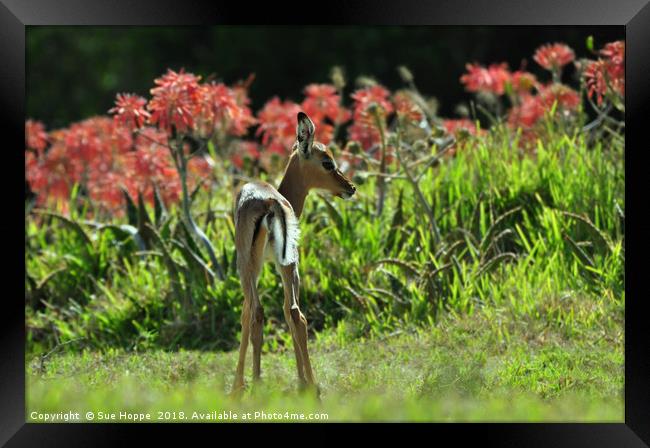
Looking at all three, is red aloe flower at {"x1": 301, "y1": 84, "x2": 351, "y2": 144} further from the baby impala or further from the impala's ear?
the baby impala

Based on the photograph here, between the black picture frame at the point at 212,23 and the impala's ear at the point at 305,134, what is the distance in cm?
56

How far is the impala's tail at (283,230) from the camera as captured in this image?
5188mm

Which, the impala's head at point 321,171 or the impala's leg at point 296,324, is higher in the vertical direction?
the impala's head at point 321,171

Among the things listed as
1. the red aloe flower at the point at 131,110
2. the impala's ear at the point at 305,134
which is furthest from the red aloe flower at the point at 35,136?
the impala's ear at the point at 305,134

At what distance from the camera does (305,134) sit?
5707mm

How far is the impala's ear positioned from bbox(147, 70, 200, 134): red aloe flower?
1.59 m

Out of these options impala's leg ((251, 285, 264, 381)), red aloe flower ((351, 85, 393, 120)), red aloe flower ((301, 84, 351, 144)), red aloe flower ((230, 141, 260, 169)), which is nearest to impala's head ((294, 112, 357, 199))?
impala's leg ((251, 285, 264, 381))

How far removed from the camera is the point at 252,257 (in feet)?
17.9

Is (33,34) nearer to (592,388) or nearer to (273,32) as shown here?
(273,32)

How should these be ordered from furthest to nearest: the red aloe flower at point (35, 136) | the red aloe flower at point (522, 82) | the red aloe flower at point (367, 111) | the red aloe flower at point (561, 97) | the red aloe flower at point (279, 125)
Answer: the red aloe flower at point (35, 136) < the red aloe flower at point (279, 125) < the red aloe flower at point (522, 82) < the red aloe flower at point (561, 97) < the red aloe flower at point (367, 111)

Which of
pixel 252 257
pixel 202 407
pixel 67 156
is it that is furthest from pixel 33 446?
pixel 67 156

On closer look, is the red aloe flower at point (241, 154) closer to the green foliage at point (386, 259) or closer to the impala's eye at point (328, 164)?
the green foliage at point (386, 259)

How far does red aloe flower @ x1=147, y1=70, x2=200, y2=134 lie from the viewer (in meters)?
7.15

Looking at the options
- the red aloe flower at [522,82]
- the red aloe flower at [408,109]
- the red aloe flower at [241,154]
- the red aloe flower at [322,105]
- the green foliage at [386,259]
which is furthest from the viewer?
the red aloe flower at [241,154]
